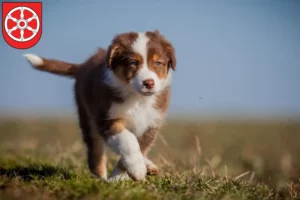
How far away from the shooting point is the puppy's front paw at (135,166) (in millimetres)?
4336

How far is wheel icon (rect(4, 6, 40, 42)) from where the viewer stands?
17.9 ft

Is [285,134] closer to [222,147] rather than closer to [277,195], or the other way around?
[222,147]

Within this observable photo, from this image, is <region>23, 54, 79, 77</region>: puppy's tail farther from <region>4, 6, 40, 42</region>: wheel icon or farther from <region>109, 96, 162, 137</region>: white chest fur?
<region>109, 96, 162, 137</region>: white chest fur

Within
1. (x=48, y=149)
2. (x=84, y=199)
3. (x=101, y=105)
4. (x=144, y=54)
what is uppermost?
(x=144, y=54)

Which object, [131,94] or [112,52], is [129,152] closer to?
[131,94]

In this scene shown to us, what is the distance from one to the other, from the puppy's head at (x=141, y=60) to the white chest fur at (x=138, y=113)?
20 cm

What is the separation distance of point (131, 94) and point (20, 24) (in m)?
1.63

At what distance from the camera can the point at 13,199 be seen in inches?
128

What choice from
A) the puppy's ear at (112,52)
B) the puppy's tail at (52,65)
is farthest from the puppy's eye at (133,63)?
the puppy's tail at (52,65)

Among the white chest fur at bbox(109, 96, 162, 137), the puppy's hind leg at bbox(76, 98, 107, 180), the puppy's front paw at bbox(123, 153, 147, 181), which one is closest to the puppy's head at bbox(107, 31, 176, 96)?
the white chest fur at bbox(109, 96, 162, 137)

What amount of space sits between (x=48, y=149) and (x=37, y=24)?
2.37m

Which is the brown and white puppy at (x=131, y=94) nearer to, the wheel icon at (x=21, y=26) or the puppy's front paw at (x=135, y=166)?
the puppy's front paw at (x=135, y=166)

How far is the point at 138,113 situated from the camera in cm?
492

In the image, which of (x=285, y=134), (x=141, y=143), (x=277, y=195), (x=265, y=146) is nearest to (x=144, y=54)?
(x=141, y=143)
